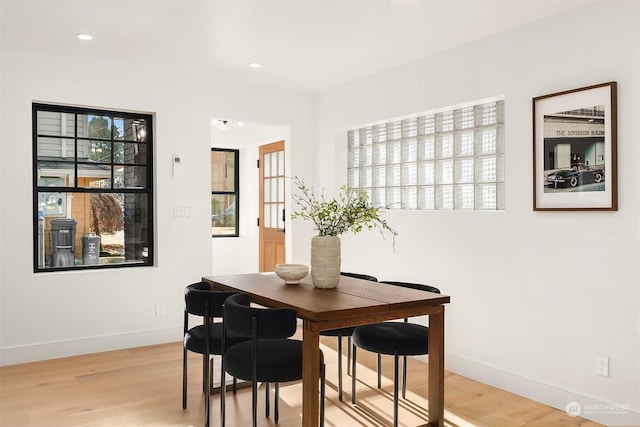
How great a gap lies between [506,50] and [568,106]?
681 mm

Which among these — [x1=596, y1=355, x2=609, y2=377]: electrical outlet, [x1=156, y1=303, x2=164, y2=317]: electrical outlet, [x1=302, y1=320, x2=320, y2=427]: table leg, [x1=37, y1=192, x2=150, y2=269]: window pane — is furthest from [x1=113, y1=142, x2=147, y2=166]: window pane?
[x1=596, y1=355, x2=609, y2=377]: electrical outlet

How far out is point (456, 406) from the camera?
11.2 feet

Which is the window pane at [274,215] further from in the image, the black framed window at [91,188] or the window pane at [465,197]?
the window pane at [465,197]

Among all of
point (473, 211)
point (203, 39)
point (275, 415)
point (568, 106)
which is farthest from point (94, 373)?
point (568, 106)

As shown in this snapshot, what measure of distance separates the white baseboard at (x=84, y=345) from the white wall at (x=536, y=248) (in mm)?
2256

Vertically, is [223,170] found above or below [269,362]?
above

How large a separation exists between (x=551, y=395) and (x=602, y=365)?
0.42 meters

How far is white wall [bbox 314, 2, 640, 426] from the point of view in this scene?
3092 millimetres

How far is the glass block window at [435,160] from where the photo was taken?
13.3 ft

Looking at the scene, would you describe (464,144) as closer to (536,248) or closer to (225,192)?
(536,248)

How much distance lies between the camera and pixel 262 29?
3721 mm

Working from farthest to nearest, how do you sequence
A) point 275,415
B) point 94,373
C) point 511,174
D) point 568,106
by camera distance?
point 94,373 < point 511,174 < point 568,106 < point 275,415

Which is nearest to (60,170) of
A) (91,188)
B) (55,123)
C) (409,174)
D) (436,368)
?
(91,188)

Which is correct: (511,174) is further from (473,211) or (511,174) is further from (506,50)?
(506,50)
